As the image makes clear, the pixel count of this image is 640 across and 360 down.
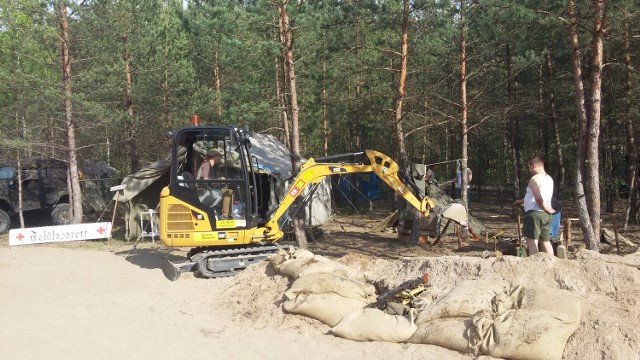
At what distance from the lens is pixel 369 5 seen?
1305 centimetres

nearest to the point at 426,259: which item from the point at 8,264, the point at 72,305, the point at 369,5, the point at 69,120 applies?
the point at 72,305

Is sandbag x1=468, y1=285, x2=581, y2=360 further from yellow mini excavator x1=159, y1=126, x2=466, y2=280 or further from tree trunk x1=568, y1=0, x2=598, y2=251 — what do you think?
yellow mini excavator x1=159, y1=126, x2=466, y2=280

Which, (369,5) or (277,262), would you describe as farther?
(369,5)

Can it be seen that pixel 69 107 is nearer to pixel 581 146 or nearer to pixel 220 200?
pixel 220 200

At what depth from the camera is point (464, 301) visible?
611 cm

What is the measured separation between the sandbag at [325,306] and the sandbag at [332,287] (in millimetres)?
66

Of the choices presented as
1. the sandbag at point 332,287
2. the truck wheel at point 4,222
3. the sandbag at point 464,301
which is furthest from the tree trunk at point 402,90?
the truck wheel at point 4,222

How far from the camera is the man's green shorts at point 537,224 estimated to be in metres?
7.36

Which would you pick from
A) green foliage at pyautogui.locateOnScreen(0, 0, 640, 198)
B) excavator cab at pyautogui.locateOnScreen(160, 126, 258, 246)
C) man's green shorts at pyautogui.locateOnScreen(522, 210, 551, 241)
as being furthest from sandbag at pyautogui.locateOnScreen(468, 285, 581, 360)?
green foliage at pyautogui.locateOnScreen(0, 0, 640, 198)

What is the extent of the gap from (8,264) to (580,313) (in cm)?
1096

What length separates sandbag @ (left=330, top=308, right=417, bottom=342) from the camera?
6207mm

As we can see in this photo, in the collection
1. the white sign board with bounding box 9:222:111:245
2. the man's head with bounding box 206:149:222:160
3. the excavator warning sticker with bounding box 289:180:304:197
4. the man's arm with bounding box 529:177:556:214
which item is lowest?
the white sign board with bounding box 9:222:111:245

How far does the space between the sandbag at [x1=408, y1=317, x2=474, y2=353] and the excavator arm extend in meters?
4.59

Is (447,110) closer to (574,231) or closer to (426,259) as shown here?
(574,231)
